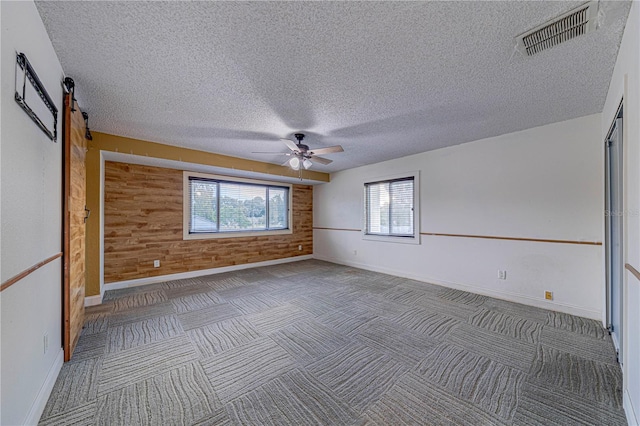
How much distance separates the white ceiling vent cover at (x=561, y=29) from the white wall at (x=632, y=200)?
0.17 m

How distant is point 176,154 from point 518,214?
5137 millimetres

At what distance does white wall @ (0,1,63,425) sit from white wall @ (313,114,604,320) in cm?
456

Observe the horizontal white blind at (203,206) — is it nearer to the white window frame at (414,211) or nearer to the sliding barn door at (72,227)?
the sliding barn door at (72,227)

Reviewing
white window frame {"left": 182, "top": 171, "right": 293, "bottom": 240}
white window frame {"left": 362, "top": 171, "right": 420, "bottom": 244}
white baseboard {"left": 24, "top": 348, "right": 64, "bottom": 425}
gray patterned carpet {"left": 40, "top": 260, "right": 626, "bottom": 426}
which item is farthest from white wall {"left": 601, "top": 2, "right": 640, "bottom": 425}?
white window frame {"left": 182, "top": 171, "right": 293, "bottom": 240}

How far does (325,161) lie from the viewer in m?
3.80

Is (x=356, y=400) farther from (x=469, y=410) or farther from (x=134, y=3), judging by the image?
(x=134, y=3)

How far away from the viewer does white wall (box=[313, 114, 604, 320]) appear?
9.26 feet

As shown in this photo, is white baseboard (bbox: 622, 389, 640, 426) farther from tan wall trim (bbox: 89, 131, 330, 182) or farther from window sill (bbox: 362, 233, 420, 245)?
tan wall trim (bbox: 89, 131, 330, 182)

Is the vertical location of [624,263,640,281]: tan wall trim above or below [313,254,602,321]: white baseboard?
above

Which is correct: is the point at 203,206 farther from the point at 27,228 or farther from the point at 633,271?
the point at 633,271

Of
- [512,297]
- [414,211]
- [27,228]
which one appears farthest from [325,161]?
[512,297]

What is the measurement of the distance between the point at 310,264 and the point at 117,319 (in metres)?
3.69

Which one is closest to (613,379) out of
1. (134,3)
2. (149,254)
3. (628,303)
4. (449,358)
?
(628,303)

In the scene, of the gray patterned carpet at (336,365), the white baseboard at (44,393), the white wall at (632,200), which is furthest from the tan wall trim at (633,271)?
the white baseboard at (44,393)
